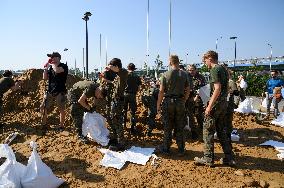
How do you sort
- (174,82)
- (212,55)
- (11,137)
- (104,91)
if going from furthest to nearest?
1. (11,137)
2. (104,91)
3. (174,82)
4. (212,55)

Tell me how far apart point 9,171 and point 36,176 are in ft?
1.21

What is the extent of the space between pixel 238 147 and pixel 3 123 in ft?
19.7

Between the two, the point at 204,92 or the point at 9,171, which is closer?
the point at 9,171

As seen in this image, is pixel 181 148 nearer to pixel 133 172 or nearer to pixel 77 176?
pixel 133 172

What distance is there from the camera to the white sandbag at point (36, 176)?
14.2 ft

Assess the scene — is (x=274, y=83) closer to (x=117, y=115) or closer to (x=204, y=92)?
(x=204, y=92)

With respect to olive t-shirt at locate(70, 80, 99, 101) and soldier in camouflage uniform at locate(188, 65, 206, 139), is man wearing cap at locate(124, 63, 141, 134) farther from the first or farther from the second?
olive t-shirt at locate(70, 80, 99, 101)

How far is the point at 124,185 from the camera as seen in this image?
477cm

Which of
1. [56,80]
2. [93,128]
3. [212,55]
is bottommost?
[93,128]

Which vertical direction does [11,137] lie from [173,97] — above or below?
below

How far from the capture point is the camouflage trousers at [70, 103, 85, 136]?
21.2ft

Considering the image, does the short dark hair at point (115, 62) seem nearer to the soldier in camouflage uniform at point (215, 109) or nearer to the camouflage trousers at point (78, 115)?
the camouflage trousers at point (78, 115)

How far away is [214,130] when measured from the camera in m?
5.31

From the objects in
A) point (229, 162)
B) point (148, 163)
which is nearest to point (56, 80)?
point (148, 163)
